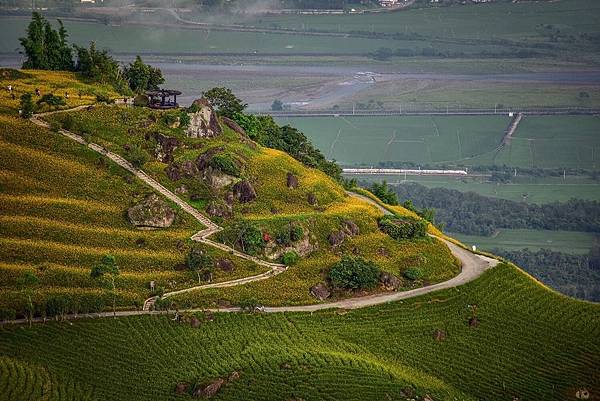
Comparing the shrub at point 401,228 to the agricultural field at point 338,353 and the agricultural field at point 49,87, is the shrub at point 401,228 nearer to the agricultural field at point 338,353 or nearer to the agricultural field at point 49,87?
the agricultural field at point 338,353

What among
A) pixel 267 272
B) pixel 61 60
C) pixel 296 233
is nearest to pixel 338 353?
pixel 267 272

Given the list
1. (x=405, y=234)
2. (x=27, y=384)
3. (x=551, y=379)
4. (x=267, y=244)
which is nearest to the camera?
(x=27, y=384)

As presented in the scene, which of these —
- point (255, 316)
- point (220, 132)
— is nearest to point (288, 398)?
point (255, 316)

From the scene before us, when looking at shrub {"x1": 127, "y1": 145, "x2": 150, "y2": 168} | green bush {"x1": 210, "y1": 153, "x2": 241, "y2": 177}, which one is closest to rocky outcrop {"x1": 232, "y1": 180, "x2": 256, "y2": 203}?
green bush {"x1": 210, "y1": 153, "x2": 241, "y2": 177}

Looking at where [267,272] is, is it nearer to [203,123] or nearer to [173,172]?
[173,172]

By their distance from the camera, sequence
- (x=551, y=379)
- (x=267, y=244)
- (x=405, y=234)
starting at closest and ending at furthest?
1. (x=551, y=379)
2. (x=267, y=244)
3. (x=405, y=234)

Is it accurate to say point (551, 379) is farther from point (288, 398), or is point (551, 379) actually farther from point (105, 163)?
point (105, 163)

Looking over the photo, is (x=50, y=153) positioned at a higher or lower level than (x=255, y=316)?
higher
